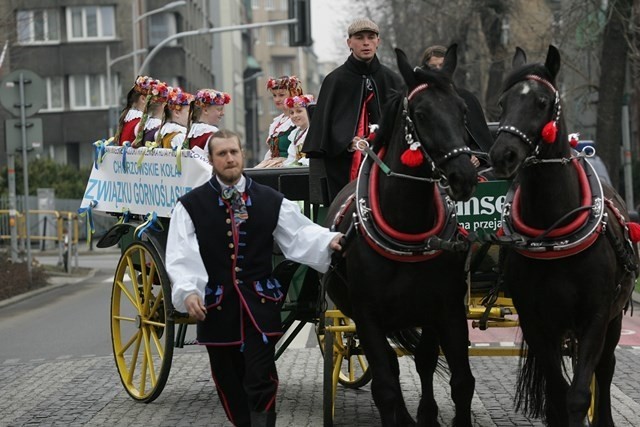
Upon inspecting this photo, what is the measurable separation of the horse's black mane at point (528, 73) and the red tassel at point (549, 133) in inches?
12.1

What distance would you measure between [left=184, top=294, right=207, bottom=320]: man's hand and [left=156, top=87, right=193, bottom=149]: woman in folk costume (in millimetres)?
4431

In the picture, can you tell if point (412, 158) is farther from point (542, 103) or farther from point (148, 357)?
point (148, 357)

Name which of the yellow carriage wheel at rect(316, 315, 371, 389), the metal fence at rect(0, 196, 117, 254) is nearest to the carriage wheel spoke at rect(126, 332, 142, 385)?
the yellow carriage wheel at rect(316, 315, 371, 389)

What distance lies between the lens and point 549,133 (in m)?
7.55

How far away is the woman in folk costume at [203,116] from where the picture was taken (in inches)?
446

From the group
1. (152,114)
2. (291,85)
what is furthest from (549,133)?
(152,114)

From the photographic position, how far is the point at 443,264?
25.8 feet

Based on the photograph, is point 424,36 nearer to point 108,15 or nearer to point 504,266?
point 108,15

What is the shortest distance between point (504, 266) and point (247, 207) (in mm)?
1573

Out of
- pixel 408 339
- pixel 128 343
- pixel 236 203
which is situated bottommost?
pixel 128 343

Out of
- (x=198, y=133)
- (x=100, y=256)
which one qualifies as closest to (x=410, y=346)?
(x=198, y=133)

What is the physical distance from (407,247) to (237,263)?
0.93 metres

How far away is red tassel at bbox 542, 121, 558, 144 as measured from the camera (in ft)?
24.8

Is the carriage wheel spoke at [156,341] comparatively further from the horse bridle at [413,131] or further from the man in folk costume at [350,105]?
the horse bridle at [413,131]
